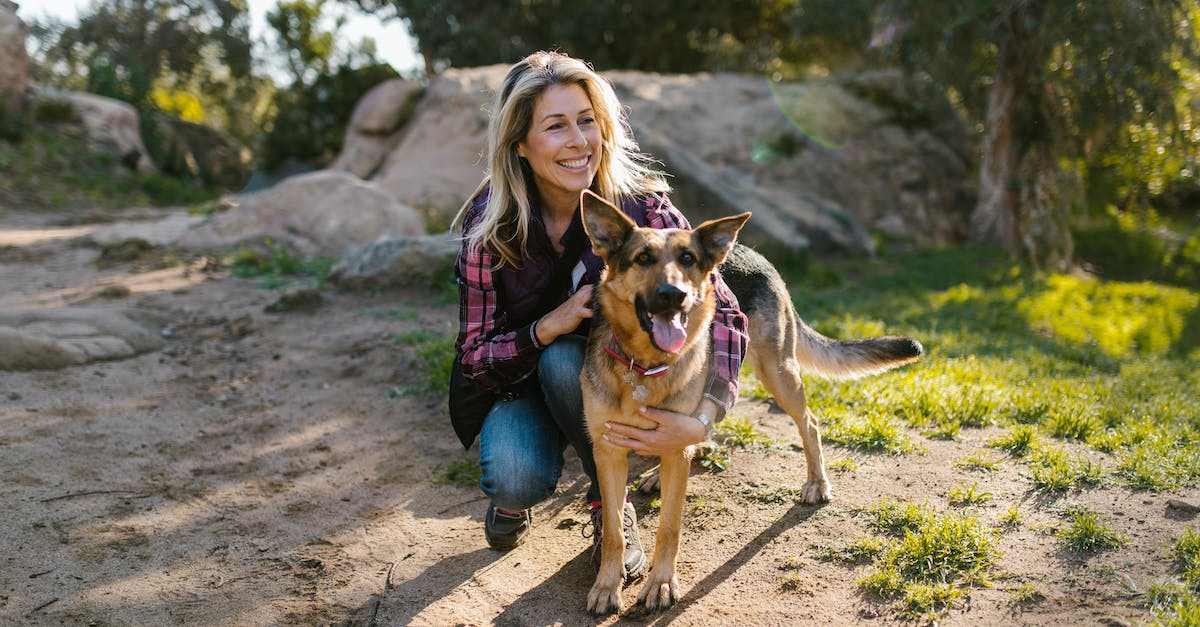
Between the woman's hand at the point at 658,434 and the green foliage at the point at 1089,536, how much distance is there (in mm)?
1753

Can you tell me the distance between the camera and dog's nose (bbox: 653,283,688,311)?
2.99 metres

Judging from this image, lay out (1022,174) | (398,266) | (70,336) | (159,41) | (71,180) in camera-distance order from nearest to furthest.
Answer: (70,336) < (398,266) < (1022,174) < (71,180) < (159,41)

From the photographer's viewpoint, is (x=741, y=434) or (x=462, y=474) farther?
(x=741, y=434)

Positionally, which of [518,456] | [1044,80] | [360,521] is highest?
[1044,80]

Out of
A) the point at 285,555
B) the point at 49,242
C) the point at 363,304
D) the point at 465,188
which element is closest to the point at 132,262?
the point at 49,242

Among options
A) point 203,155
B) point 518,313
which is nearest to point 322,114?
point 203,155

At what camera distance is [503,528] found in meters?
3.68

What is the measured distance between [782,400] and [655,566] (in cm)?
113

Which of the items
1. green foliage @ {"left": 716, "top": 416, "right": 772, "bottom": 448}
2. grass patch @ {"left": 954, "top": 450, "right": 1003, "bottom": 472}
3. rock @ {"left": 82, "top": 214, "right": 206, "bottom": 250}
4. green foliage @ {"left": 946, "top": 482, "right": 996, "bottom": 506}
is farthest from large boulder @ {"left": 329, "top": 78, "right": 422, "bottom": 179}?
green foliage @ {"left": 946, "top": 482, "right": 996, "bottom": 506}

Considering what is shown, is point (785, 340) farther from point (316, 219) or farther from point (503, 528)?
point (316, 219)

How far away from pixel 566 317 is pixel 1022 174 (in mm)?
11441

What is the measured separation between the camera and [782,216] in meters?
10.8

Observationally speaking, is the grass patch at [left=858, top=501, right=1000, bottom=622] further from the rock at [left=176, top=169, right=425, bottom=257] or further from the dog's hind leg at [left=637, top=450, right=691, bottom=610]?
the rock at [left=176, top=169, right=425, bottom=257]

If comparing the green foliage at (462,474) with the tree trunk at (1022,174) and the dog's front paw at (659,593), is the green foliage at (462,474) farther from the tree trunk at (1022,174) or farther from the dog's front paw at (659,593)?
the tree trunk at (1022,174)
